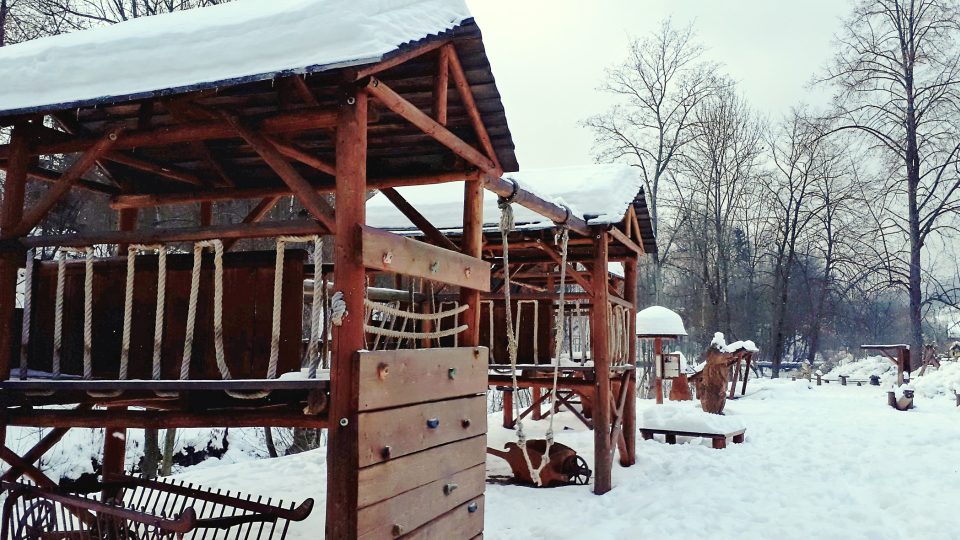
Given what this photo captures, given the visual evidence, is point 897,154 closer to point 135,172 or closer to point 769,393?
point 769,393

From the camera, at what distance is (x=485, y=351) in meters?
5.82

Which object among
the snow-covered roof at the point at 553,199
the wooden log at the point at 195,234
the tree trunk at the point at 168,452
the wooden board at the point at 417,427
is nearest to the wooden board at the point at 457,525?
the wooden board at the point at 417,427

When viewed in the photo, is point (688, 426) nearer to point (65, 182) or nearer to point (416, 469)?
point (416, 469)

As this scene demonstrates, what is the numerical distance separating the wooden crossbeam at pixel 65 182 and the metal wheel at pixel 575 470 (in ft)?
23.1

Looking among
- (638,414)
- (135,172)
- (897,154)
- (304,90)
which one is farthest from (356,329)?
(897,154)

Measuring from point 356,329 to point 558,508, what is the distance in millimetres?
5178

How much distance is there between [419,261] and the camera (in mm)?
4758

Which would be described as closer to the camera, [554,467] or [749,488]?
[749,488]

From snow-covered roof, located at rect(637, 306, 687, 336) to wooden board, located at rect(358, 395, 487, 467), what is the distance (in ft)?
49.0

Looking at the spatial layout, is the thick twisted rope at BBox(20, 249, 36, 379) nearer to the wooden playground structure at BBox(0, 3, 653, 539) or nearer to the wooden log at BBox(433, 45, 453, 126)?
the wooden playground structure at BBox(0, 3, 653, 539)

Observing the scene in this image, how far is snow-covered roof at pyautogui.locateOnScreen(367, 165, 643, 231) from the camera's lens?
9.27 meters

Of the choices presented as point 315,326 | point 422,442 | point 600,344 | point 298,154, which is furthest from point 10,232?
point 600,344

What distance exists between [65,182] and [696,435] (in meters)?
10.7

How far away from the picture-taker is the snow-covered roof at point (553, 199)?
927cm
